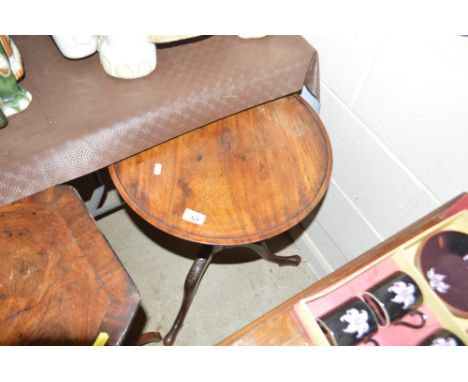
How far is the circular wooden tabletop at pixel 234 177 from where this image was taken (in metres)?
1.00

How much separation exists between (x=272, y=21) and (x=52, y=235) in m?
0.81

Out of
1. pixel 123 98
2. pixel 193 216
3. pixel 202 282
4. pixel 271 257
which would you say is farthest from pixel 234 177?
pixel 202 282

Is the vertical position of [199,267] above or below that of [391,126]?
below

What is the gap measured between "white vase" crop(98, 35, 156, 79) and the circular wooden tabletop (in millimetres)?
221

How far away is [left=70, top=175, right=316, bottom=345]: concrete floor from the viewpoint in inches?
65.1

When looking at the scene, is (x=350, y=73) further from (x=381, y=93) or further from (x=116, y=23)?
(x=116, y=23)

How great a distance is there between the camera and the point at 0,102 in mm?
929

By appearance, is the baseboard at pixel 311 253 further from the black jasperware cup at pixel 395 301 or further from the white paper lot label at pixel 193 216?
the black jasperware cup at pixel 395 301

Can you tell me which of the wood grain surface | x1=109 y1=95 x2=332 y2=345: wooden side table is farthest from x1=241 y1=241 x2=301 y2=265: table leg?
the wood grain surface

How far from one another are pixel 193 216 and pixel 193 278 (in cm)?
44

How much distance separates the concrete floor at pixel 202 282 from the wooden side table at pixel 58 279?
84 centimetres

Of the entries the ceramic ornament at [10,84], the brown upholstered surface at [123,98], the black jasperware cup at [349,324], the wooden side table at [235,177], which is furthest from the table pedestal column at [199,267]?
the ceramic ornament at [10,84]

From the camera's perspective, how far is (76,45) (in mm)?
1030

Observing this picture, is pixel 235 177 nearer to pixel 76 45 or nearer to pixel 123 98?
pixel 123 98
